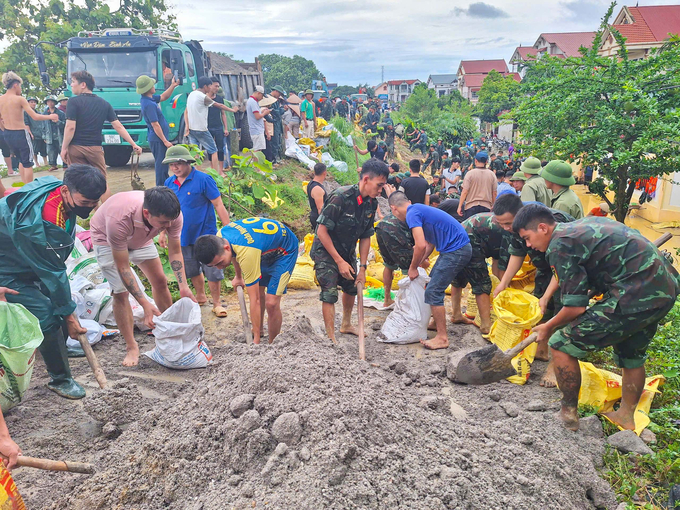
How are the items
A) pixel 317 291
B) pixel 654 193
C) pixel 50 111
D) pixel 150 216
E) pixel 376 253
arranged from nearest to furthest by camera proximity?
pixel 150 216 < pixel 317 291 < pixel 376 253 < pixel 50 111 < pixel 654 193

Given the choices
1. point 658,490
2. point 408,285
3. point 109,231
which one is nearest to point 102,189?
point 109,231

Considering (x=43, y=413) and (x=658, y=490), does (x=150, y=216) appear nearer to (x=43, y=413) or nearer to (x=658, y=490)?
(x=43, y=413)

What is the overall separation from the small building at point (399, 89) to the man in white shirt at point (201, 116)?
73.2 meters

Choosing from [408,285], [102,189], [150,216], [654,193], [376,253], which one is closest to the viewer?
[102,189]

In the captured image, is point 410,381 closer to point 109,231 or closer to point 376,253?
point 109,231

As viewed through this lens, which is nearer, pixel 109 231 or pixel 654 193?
pixel 109 231

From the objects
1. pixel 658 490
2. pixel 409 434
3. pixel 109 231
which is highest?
pixel 109 231

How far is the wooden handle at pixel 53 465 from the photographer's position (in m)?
2.26

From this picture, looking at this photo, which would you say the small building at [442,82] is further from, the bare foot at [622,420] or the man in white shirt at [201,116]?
the bare foot at [622,420]

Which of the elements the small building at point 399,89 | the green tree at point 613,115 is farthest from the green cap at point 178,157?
the small building at point 399,89

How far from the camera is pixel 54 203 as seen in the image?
3021 millimetres

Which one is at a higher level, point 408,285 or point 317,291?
point 408,285

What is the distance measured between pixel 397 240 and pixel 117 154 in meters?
7.37

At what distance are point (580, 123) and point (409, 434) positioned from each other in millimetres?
5432
